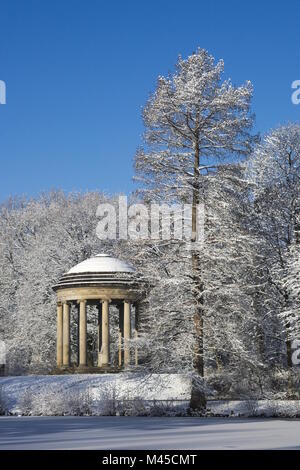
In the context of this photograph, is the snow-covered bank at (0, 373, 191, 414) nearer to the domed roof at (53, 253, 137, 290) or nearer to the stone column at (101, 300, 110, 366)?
the stone column at (101, 300, 110, 366)

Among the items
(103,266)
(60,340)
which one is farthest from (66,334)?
(103,266)

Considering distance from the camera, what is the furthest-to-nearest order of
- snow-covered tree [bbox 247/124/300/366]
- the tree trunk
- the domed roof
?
1. the domed roof
2. snow-covered tree [bbox 247/124/300/366]
3. the tree trunk

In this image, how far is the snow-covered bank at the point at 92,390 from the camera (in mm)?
30219

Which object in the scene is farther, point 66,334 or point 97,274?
point 66,334

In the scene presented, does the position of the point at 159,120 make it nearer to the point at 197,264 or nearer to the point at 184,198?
the point at 184,198

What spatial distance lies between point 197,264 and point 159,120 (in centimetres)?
598

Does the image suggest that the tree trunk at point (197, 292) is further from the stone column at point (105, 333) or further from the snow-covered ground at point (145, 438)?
the stone column at point (105, 333)

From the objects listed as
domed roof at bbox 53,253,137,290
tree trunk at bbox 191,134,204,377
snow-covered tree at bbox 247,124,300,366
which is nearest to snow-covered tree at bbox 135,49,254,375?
tree trunk at bbox 191,134,204,377

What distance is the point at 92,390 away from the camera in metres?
37.0

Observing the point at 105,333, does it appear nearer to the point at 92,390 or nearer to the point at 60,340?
the point at 60,340

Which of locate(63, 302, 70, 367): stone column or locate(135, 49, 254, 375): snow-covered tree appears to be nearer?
locate(135, 49, 254, 375): snow-covered tree

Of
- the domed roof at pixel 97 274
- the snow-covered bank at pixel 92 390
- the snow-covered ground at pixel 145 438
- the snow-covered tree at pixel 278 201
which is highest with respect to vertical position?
the snow-covered tree at pixel 278 201

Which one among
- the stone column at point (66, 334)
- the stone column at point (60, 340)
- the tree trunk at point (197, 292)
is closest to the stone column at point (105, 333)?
the stone column at point (66, 334)

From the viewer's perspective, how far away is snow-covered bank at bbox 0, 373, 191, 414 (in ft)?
99.1
